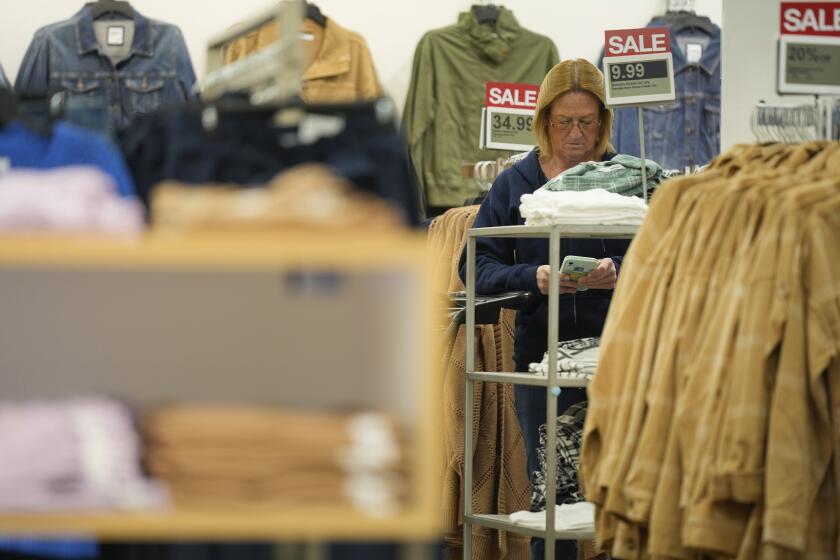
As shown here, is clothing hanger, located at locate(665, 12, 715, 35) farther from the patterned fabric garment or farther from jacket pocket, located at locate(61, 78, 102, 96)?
the patterned fabric garment

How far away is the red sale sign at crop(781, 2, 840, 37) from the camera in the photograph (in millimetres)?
3418

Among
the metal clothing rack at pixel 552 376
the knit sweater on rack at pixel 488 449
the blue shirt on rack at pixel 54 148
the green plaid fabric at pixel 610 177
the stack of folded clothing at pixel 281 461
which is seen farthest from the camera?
the knit sweater on rack at pixel 488 449

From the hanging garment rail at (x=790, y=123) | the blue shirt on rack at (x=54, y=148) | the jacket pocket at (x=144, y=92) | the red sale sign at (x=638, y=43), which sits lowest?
the blue shirt on rack at (x=54, y=148)

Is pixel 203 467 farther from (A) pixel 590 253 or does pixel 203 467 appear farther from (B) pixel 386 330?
(A) pixel 590 253

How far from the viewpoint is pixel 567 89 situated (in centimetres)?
Answer: 451

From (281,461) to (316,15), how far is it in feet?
16.5

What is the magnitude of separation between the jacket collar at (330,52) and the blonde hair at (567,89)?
2.31 m

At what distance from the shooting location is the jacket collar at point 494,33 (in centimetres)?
703

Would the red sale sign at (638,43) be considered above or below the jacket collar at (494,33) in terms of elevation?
below

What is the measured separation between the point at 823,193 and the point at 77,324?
1.60 metres

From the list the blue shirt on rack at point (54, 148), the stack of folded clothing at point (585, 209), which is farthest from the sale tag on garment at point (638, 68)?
the blue shirt on rack at point (54, 148)

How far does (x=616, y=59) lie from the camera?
166 inches

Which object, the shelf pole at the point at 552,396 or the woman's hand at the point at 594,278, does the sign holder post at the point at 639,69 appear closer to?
the woman's hand at the point at 594,278

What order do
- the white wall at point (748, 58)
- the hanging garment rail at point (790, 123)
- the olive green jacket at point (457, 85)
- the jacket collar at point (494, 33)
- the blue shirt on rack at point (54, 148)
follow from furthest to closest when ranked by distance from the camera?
the jacket collar at point (494, 33) → the olive green jacket at point (457, 85) → the white wall at point (748, 58) → the hanging garment rail at point (790, 123) → the blue shirt on rack at point (54, 148)
